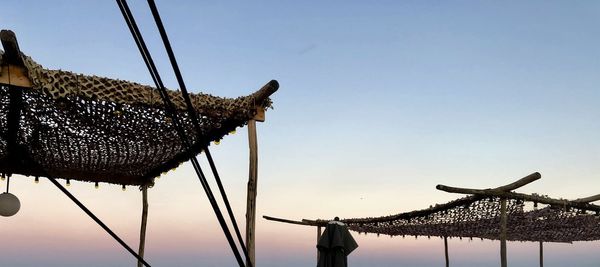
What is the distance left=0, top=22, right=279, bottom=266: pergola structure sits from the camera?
3.70 meters

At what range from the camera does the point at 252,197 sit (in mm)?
4074

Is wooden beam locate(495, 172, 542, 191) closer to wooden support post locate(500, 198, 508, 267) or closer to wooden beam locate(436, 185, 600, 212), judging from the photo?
wooden beam locate(436, 185, 600, 212)

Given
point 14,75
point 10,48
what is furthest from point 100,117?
point 10,48

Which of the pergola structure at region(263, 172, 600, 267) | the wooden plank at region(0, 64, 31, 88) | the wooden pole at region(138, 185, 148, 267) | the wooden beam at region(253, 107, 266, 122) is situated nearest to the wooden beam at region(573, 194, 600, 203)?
the pergola structure at region(263, 172, 600, 267)

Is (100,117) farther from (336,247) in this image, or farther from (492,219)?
(492,219)

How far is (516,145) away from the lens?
1289 centimetres

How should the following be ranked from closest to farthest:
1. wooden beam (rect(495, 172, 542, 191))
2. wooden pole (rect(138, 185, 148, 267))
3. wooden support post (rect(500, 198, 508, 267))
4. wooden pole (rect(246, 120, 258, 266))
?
wooden pole (rect(246, 120, 258, 266))
wooden beam (rect(495, 172, 542, 191))
wooden support post (rect(500, 198, 508, 267))
wooden pole (rect(138, 185, 148, 267))

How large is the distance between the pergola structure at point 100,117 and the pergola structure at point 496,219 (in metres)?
2.42

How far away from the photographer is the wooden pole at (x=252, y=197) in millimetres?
4039

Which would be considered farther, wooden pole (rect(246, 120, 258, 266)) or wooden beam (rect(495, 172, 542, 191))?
wooden beam (rect(495, 172, 542, 191))

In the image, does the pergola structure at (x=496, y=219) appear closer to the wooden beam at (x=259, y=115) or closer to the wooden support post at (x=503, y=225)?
the wooden support post at (x=503, y=225)

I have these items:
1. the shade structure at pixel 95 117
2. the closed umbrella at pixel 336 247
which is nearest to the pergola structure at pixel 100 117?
the shade structure at pixel 95 117

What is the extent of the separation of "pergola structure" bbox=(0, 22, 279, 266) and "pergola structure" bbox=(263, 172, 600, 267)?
95.4 inches

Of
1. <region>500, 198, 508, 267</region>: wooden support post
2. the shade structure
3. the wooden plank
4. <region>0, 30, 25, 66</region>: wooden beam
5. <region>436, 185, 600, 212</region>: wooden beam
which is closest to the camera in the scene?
<region>0, 30, 25, 66</region>: wooden beam
